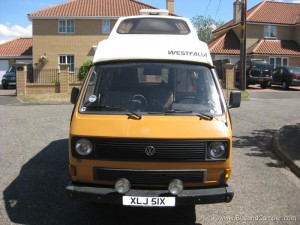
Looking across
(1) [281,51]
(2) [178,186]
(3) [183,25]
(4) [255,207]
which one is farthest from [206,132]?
(1) [281,51]

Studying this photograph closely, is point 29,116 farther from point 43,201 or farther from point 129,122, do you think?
Result: point 129,122

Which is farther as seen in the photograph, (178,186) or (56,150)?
(56,150)

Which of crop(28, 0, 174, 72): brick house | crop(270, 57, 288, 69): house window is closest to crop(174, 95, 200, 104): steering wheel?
crop(28, 0, 174, 72): brick house

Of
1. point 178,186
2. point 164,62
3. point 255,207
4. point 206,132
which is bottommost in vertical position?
point 255,207

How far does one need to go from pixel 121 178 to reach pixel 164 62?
169 cm

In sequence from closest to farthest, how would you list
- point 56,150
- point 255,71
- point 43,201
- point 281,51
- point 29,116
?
point 43,201, point 56,150, point 29,116, point 255,71, point 281,51

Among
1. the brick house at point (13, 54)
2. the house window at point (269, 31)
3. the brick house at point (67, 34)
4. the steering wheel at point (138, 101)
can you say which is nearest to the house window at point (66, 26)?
the brick house at point (67, 34)

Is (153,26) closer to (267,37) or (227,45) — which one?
(227,45)

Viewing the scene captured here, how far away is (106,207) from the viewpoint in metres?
5.46

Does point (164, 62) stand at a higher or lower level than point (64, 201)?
higher

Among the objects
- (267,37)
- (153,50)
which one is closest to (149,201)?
(153,50)

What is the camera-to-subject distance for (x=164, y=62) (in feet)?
17.9

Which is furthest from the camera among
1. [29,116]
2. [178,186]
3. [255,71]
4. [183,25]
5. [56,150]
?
[255,71]

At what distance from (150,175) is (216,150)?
30.9 inches
